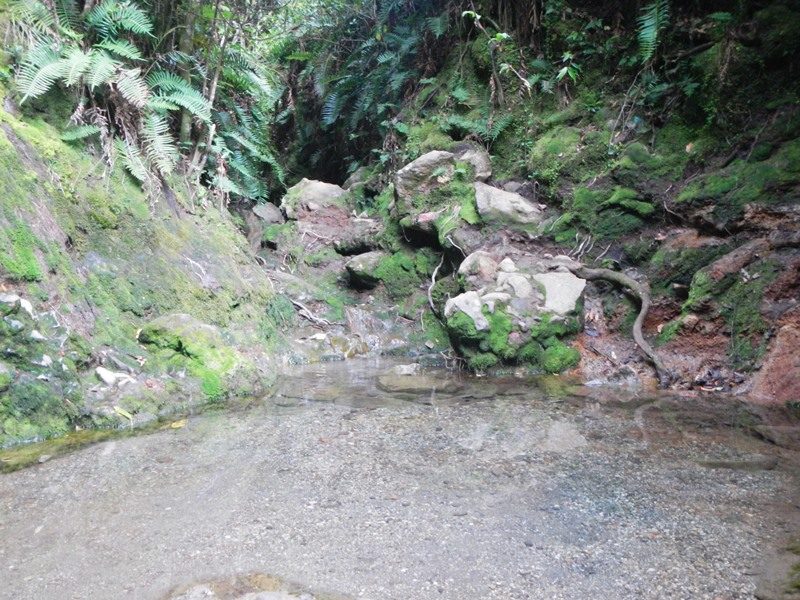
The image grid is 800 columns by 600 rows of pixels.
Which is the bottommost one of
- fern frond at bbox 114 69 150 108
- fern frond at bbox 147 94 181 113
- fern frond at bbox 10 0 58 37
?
fern frond at bbox 147 94 181 113

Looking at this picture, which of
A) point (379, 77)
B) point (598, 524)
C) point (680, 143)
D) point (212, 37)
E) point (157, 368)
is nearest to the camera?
point (598, 524)

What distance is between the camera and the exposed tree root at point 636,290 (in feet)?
19.1

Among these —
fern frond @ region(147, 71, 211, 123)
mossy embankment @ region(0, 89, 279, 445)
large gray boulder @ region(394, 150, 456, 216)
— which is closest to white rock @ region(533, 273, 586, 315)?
large gray boulder @ region(394, 150, 456, 216)

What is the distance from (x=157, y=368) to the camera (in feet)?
17.3

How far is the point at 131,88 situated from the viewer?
6285 mm

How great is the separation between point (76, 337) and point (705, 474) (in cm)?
506

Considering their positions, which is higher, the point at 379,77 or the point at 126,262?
the point at 379,77

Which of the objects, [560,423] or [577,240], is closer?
[560,423]

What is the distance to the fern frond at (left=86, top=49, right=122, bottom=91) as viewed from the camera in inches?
238

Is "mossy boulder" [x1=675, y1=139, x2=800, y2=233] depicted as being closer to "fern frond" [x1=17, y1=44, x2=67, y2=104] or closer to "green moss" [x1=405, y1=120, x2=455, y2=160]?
"green moss" [x1=405, y1=120, x2=455, y2=160]

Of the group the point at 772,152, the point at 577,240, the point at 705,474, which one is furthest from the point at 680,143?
the point at 705,474

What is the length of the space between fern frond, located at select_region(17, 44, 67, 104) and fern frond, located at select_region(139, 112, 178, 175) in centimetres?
97

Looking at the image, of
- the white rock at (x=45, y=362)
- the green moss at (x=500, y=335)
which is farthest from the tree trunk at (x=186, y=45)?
the green moss at (x=500, y=335)

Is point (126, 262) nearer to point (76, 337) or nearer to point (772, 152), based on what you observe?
point (76, 337)
